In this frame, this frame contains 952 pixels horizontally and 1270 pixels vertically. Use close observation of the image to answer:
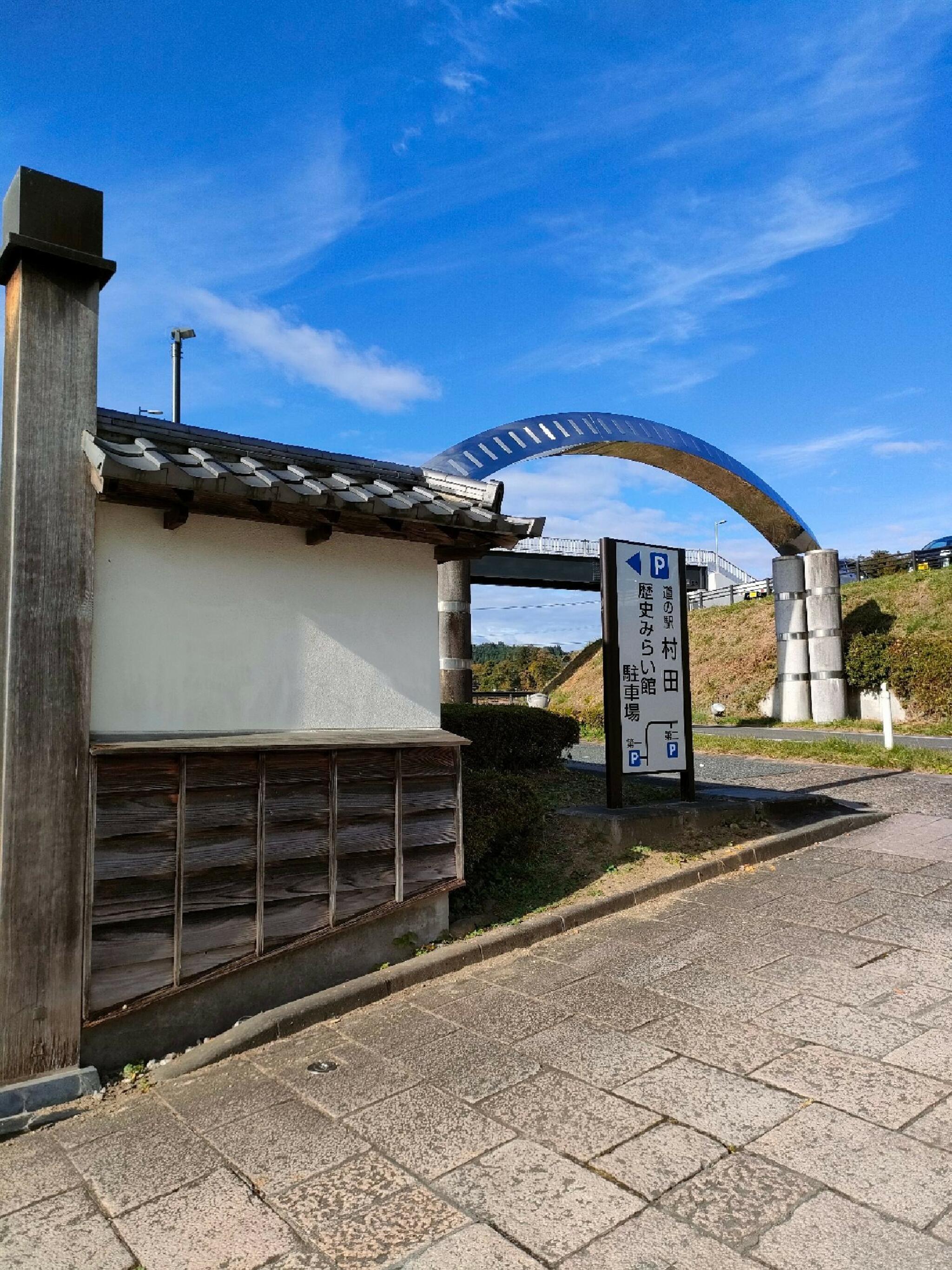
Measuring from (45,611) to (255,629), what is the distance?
124 cm

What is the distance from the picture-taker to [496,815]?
654 cm

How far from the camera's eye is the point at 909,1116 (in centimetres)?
346

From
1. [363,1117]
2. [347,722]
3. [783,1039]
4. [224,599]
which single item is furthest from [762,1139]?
[224,599]

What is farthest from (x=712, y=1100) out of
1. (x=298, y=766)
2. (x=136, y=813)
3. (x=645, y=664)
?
(x=645, y=664)

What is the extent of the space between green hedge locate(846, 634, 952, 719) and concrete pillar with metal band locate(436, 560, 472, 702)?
40.6ft

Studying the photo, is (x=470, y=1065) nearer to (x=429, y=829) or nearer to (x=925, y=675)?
(x=429, y=829)

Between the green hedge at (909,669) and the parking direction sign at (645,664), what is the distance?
13.8 metres

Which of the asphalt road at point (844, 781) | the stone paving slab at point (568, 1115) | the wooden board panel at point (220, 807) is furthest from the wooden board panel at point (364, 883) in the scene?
the asphalt road at point (844, 781)

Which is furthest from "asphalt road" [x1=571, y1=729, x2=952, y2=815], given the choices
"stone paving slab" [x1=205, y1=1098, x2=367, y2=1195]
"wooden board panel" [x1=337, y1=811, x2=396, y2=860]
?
"stone paving slab" [x1=205, y1=1098, x2=367, y2=1195]

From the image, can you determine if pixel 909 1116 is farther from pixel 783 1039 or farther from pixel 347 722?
pixel 347 722

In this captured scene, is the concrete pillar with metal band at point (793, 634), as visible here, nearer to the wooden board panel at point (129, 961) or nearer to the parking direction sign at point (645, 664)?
the parking direction sign at point (645, 664)

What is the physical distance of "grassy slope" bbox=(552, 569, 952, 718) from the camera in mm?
21828

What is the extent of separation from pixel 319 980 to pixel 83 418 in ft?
11.8

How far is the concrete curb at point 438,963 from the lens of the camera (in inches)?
179
